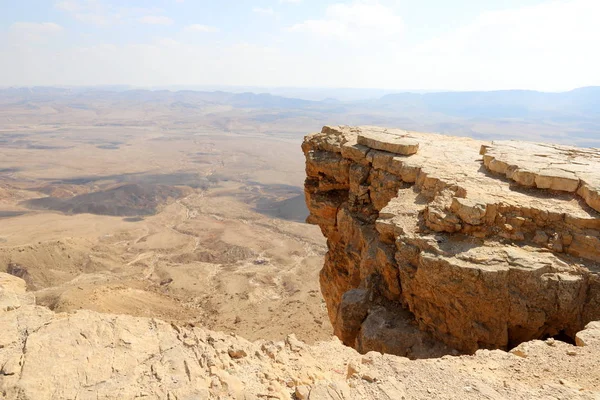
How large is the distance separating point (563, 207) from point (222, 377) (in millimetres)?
7708

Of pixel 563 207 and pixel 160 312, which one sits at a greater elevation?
pixel 563 207

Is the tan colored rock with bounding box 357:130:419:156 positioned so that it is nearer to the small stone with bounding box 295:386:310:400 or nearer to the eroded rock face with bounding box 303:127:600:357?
the eroded rock face with bounding box 303:127:600:357

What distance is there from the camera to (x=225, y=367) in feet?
16.2

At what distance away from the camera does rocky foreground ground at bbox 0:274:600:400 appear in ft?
14.5

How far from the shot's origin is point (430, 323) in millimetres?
7648

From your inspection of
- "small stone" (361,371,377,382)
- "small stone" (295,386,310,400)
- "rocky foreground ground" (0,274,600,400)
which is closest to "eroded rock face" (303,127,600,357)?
"rocky foreground ground" (0,274,600,400)

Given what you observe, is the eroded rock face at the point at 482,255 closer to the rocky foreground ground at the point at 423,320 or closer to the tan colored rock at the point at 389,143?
the rocky foreground ground at the point at 423,320

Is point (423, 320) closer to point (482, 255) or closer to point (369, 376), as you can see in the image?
point (482, 255)

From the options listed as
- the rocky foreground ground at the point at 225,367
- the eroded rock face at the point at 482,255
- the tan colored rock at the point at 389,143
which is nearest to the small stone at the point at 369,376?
the rocky foreground ground at the point at 225,367

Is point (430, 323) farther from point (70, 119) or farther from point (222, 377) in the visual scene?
point (70, 119)

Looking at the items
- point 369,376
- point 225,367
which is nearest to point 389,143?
point 369,376

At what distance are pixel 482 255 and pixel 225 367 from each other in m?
5.21

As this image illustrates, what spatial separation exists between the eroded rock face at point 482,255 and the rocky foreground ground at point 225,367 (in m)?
1.18

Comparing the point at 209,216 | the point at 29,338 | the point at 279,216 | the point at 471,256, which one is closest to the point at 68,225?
the point at 209,216
